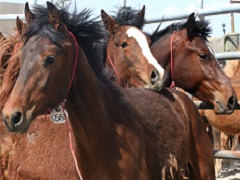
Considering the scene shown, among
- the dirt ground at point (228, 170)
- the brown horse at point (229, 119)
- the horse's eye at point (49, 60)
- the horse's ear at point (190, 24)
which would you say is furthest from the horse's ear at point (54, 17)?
the dirt ground at point (228, 170)

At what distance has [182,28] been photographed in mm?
5184

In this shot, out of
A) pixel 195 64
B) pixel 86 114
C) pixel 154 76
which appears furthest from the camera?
pixel 195 64

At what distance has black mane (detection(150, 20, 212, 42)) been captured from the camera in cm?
498

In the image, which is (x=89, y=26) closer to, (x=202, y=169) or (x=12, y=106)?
(x=12, y=106)

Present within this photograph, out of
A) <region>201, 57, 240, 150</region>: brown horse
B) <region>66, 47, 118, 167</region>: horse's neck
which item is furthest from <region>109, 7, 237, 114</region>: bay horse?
<region>201, 57, 240, 150</region>: brown horse

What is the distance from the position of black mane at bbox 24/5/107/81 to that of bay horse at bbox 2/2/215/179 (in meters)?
0.01

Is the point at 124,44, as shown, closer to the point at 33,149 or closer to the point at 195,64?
the point at 195,64

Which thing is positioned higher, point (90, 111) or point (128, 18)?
point (128, 18)

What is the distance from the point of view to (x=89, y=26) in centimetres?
352

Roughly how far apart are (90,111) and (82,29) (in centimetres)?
60

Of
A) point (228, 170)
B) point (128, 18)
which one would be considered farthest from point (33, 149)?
point (228, 170)

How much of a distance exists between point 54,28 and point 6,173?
57.2 inches

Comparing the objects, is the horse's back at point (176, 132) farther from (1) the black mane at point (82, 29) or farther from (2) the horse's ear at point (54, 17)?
(2) the horse's ear at point (54, 17)

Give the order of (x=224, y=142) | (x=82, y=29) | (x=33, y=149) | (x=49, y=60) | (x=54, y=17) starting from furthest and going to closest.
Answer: (x=224, y=142), (x=33, y=149), (x=82, y=29), (x=54, y=17), (x=49, y=60)
